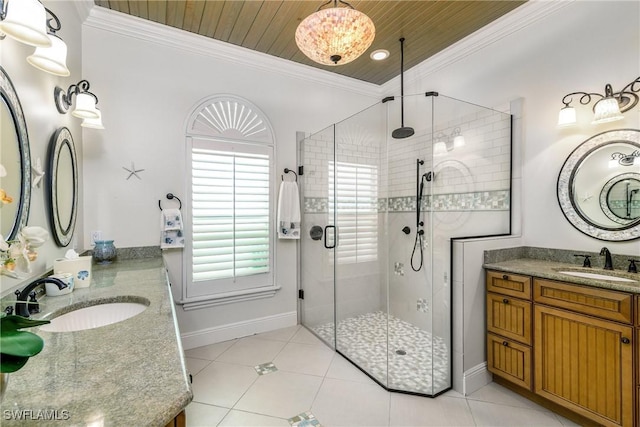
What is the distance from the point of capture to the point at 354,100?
3627 millimetres

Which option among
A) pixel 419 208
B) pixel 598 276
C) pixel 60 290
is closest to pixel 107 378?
pixel 60 290

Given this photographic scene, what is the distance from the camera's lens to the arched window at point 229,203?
268 centimetres

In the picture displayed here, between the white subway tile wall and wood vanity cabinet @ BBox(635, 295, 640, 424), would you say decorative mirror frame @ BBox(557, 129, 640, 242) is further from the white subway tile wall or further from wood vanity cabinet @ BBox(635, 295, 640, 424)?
wood vanity cabinet @ BBox(635, 295, 640, 424)

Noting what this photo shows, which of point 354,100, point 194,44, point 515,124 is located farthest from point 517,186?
point 194,44

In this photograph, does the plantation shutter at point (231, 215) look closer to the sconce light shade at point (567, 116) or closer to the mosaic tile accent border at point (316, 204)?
the mosaic tile accent border at point (316, 204)

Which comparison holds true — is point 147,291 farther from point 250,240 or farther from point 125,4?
point 125,4

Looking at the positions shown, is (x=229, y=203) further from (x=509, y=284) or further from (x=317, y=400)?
(x=509, y=284)

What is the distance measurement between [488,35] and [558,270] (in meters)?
2.10

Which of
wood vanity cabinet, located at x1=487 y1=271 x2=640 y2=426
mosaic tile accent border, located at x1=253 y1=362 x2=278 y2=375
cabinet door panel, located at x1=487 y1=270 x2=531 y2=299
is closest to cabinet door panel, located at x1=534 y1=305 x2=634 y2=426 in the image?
wood vanity cabinet, located at x1=487 y1=271 x2=640 y2=426

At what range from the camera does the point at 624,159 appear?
74.9 inches

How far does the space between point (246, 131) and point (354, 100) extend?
4.94 feet

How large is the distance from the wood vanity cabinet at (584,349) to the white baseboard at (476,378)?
6.6 inches

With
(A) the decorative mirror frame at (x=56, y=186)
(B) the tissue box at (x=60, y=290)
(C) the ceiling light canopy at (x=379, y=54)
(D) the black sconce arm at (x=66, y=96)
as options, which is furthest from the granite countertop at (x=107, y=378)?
(C) the ceiling light canopy at (x=379, y=54)

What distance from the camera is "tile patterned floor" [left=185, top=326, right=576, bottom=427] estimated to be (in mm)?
1779
